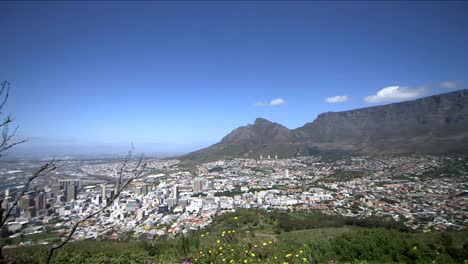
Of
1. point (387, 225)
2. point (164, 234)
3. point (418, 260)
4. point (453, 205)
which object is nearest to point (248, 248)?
point (418, 260)

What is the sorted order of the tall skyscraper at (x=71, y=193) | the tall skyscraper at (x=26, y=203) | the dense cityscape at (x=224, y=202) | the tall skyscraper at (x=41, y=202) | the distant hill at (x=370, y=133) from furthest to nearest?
1. the distant hill at (x=370, y=133)
2. the tall skyscraper at (x=71, y=193)
3. the tall skyscraper at (x=41, y=202)
4. the tall skyscraper at (x=26, y=203)
5. the dense cityscape at (x=224, y=202)

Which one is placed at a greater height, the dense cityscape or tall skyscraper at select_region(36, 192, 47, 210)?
tall skyscraper at select_region(36, 192, 47, 210)

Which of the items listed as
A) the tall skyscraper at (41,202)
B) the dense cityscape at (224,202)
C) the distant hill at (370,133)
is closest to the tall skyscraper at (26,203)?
the dense cityscape at (224,202)

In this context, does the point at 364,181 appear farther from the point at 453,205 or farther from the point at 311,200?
the point at 453,205

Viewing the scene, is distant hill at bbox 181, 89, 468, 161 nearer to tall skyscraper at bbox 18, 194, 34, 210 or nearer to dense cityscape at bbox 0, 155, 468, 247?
dense cityscape at bbox 0, 155, 468, 247

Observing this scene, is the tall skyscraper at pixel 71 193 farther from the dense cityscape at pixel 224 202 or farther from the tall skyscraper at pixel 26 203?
the tall skyscraper at pixel 26 203

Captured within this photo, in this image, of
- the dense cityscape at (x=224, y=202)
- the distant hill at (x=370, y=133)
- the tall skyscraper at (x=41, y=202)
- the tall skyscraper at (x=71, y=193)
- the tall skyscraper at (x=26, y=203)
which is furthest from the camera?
the distant hill at (x=370, y=133)

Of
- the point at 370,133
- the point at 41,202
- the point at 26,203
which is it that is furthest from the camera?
the point at 370,133

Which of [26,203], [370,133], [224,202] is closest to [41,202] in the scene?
[26,203]

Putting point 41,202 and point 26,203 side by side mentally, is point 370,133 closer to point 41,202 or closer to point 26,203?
point 41,202

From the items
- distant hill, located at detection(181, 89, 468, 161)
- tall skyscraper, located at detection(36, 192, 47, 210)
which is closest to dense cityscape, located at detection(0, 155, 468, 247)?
tall skyscraper, located at detection(36, 192, 47, 210)
